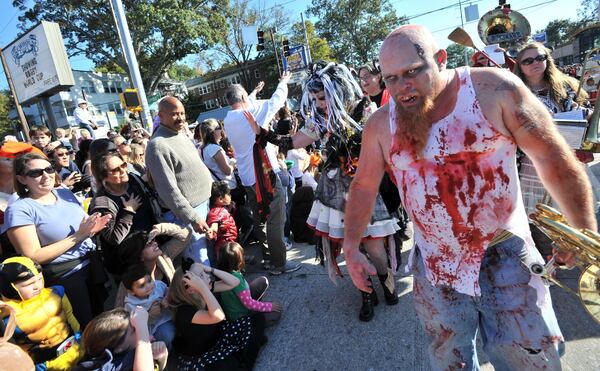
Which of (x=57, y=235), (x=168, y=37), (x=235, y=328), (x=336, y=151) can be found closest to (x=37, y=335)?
(x=57, y=235)

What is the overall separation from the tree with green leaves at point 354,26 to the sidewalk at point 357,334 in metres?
39.8

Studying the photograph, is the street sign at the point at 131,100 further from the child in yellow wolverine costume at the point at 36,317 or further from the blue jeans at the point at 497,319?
the blue jeans at the point at 497,319

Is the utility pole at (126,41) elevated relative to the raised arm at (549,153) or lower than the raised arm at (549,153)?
elevated

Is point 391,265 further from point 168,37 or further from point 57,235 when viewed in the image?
point 168,37

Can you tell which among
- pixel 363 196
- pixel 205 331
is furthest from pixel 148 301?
pixel 363 196

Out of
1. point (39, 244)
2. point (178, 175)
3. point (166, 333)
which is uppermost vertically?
point (178, 175)

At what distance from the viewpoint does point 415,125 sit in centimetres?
137

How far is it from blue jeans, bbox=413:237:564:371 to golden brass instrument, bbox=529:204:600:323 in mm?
127

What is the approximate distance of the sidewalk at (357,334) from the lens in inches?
84.0

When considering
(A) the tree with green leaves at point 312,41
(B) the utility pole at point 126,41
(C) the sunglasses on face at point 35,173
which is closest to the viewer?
(C) the sunglasses on face at point 35,173

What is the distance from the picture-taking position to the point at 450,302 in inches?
59.8

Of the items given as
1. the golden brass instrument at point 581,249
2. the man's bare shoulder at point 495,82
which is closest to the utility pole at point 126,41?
the man's bare shoulder at point 495,82

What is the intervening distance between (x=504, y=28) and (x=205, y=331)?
5.27 m

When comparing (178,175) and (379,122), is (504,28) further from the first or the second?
(178,175)
